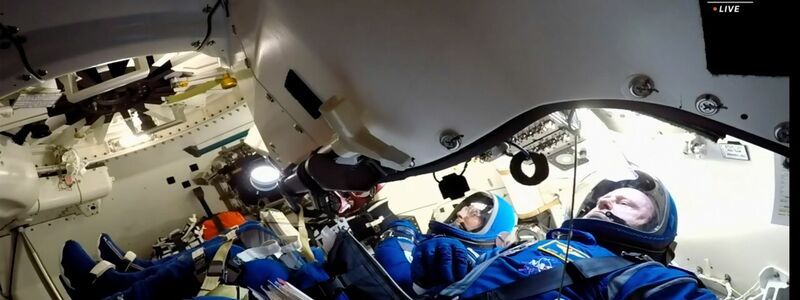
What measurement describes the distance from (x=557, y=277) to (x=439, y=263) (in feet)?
2.40

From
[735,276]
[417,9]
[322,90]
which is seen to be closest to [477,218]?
[735,276]

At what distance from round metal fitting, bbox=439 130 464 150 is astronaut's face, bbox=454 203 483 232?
243cm

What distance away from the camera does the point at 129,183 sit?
5250 mm

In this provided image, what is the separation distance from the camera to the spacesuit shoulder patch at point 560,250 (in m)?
2.91

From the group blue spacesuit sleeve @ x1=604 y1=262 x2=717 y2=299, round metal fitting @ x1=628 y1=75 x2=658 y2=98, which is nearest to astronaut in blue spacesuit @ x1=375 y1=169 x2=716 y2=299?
blue spacesuit sleeve @ x1=604 y1=262 x2=717 y2=299

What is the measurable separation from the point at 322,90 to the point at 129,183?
408 centimetres

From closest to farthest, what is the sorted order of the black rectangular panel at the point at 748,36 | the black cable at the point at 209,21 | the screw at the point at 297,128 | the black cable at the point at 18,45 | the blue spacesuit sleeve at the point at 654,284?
the black rectangular panel at the point at 748,36 → the black cable at the point at 18,45 → the black cable at the point at 209,21 → the screw at the point at 297,128 → the blue spacesuit sleeve at the point at 654,284

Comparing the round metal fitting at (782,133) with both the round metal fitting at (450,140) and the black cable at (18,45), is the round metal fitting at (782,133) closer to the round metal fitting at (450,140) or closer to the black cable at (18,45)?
the round metal fitting at (450,140)

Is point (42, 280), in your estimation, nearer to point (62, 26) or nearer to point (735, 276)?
point (62, 26)

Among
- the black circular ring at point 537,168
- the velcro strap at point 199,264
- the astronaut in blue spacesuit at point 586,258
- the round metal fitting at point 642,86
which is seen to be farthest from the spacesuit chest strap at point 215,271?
the round metal fitting at point 642,86

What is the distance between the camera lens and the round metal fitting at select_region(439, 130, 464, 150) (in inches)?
64.8

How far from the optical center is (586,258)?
9.14 feet

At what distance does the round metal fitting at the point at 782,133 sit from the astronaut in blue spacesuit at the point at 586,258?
139 centimetres

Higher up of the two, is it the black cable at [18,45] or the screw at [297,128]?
the black cable at [18,45]
